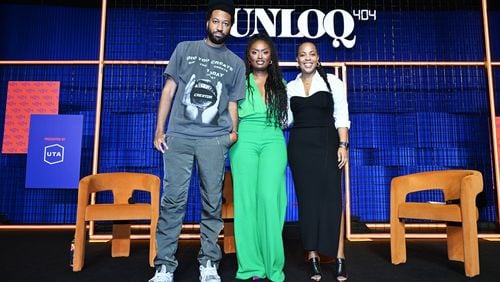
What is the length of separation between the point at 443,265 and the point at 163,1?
4.13 metres

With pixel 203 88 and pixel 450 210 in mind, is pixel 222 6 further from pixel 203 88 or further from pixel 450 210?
pixel 450 210

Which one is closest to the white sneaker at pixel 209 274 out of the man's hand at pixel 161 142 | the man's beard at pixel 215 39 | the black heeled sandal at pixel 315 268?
the black heeled sandal at pixel 315 268

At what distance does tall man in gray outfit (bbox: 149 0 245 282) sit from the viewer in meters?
2.12

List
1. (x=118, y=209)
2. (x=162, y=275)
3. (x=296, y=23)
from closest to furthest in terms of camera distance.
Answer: (x=162, y=275) < (x=118, y=209) < (x=296, y=23)

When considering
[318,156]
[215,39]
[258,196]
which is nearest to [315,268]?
[258,196]

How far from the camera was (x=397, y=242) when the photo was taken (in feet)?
8.82

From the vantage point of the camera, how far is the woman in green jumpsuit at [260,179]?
Answer: 7.24 ft

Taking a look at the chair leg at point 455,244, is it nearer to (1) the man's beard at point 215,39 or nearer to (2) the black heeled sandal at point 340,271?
(2) the black heeled sandal at point 340,271

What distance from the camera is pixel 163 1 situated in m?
4.74

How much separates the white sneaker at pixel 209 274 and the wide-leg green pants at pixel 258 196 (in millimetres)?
190

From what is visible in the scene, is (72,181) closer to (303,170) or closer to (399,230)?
(303,170)

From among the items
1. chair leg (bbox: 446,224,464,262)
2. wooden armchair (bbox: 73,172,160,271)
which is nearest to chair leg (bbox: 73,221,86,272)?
wooden armchair (bbox: 73,172,160,271)

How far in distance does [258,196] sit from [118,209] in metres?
1.01

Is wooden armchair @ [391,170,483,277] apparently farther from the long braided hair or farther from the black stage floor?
the long braided hair
